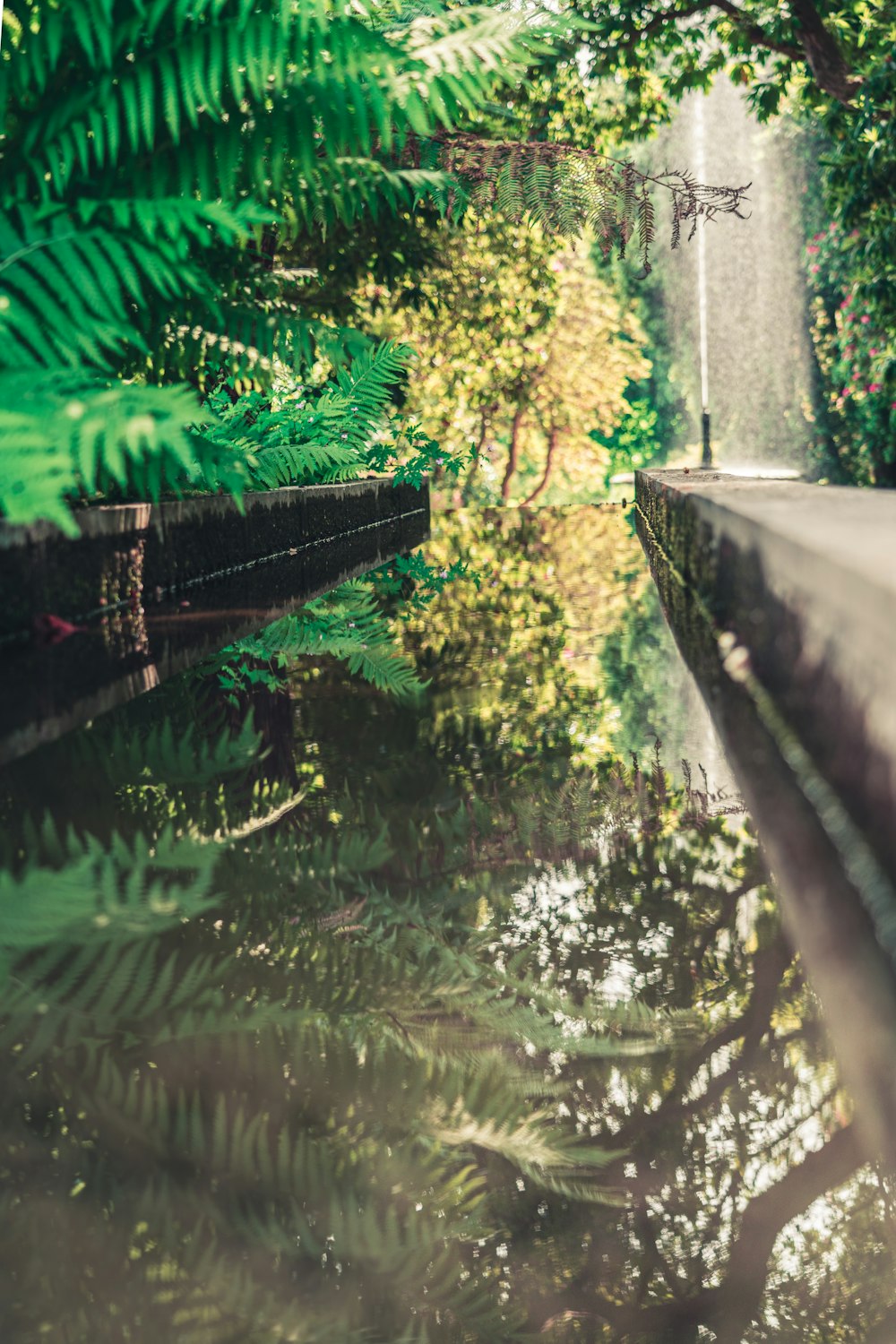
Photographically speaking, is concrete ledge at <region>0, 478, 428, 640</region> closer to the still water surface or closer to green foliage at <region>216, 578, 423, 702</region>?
green foliage at <region>216, 578, 423, 702</region>

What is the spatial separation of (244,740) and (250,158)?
7.69 feet

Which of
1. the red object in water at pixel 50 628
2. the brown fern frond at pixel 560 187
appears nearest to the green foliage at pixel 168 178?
the red object in water at pixel 50 628

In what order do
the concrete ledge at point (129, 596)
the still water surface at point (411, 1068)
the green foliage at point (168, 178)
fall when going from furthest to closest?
the concrete ledge at point (129, 596)
the green foliage at point (168, 178)
the still water surface at point (411, 1068)

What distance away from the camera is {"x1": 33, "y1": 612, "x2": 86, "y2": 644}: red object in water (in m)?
4.74

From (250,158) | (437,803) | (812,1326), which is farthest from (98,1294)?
(250,158)

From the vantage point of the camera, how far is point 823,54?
506 inches

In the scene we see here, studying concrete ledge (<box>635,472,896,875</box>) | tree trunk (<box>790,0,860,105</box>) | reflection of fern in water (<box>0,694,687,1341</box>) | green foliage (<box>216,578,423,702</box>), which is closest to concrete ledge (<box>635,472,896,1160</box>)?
concrete ledge (<box>635,472,896,875</box>)

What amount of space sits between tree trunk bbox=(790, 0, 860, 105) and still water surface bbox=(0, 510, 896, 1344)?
11232 millimetres

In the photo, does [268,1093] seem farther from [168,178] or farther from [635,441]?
[635,441]

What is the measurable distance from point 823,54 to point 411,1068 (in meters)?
12.9

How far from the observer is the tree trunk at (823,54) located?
1264 centimetres

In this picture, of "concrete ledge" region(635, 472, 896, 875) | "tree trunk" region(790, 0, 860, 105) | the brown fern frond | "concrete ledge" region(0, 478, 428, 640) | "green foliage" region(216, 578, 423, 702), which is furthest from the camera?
"tree trunk" region(790, 0, 860, 105)

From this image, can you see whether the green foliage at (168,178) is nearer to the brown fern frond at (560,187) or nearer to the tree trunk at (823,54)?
the brown fern frond at (560,187)

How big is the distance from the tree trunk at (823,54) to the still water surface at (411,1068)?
1123cm
